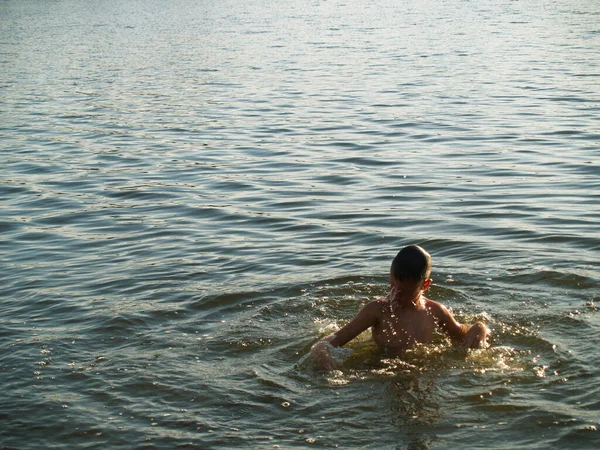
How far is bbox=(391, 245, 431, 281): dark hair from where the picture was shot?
20.2 feet

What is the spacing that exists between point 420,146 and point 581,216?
4793 millimetres

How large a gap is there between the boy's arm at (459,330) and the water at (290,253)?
0.11 metres

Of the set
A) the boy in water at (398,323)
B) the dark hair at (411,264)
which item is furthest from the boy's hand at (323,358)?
the dark hair at (411,264)

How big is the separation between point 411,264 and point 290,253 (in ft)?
11.3

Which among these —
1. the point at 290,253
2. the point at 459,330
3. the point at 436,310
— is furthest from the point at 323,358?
the point at 290,253

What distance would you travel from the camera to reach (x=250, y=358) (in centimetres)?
684

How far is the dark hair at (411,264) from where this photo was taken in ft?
20.2

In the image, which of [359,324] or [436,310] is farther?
[436,310]

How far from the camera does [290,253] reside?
31.2ft

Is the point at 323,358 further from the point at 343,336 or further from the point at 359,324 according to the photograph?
the point at 359,324

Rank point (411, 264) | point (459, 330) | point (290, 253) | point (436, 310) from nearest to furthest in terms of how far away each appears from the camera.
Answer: point (411, 264), point (436, 310), point (459, 330), point (290, 253)

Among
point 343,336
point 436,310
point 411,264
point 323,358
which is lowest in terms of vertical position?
point 323,358

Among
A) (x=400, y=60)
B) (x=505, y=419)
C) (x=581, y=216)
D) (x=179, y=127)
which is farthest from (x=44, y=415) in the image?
(x=400, y=60)

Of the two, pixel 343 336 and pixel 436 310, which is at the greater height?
pixel 436 310
